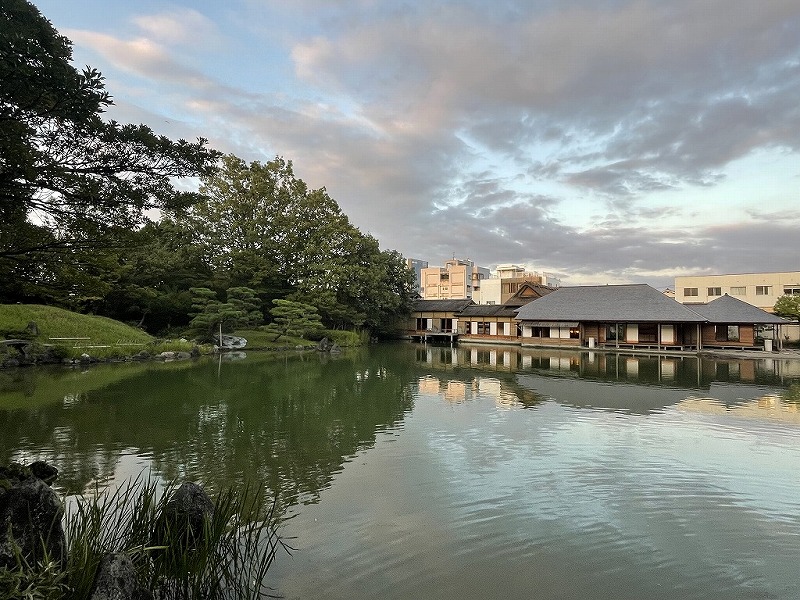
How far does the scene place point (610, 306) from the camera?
26.4 meters

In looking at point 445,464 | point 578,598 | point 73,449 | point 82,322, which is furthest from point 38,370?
point 578,598

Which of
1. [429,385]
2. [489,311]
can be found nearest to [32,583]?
[429,385]

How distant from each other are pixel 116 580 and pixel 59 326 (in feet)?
62.2

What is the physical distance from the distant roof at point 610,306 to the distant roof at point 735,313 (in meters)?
1.30

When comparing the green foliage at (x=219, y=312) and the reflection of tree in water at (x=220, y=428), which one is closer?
the reflection of tree in water at (x=220, y=428)

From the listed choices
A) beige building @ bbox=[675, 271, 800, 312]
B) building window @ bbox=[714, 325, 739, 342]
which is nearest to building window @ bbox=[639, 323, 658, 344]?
building window @ bbox=[714, 325, 739, 342]

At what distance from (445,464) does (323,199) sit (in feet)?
89.0

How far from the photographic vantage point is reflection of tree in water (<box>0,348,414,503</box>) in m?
5.56

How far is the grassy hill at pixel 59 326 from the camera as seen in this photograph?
16.4 m

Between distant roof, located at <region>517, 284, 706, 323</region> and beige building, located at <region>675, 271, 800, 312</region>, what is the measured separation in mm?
11312

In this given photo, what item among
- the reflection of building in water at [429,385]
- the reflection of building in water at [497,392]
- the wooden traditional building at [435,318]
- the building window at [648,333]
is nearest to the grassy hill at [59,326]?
the reflection of building in water at [429,385]

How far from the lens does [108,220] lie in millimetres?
5852

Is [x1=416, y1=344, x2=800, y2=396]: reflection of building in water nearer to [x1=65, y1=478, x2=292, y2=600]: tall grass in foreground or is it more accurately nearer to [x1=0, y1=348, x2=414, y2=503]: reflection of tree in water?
[x1=0, y1=348, x2=414, y2=503]: reflection of tree in water

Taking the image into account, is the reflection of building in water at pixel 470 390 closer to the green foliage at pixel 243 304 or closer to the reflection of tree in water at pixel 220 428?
the reflection of tree in water at pixel 220 428
